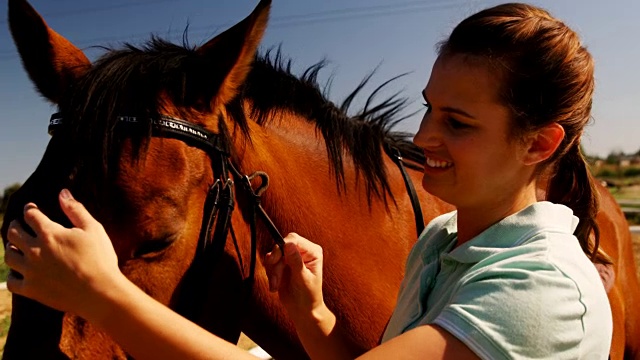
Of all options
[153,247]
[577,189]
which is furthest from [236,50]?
[577,189]

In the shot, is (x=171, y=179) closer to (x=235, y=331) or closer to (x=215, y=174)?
(x=215, y=174)

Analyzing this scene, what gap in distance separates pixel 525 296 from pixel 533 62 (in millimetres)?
522

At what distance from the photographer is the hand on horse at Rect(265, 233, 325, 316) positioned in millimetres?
1612

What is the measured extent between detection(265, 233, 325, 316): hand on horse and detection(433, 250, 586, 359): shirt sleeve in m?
0.66

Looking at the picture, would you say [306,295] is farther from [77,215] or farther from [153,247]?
[77,215]

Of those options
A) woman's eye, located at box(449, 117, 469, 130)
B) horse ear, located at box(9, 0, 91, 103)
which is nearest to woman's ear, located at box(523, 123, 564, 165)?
woman's eye, located at box(449, 117, 469, 130)

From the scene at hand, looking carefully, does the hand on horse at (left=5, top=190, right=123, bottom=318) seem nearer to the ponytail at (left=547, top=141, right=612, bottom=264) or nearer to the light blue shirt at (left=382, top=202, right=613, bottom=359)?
the light blue shirt at (left=382, top=202, right=613, bottom=359)

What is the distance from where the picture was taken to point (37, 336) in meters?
1.40

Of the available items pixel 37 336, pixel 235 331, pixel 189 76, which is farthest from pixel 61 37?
pixel 235 331

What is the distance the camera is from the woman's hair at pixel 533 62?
3.80 ft

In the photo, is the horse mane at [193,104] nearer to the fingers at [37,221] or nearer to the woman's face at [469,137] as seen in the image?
the fingers at [37,221]

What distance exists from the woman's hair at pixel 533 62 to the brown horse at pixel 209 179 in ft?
2.52

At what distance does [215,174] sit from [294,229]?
428 mm

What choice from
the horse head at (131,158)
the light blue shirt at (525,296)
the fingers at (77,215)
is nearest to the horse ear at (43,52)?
the horse head at (131,158)
